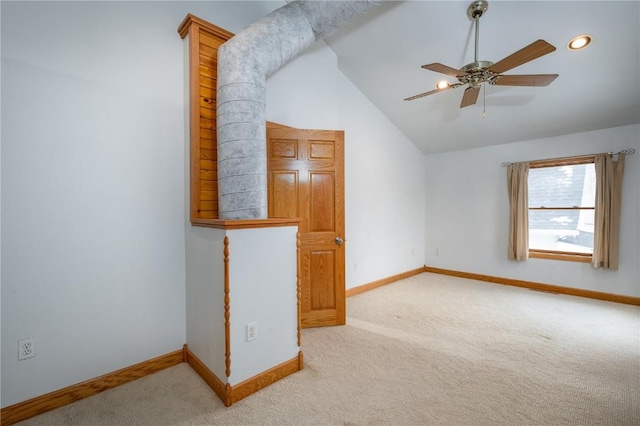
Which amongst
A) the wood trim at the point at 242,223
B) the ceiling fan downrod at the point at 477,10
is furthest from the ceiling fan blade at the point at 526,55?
the wood trim at the point at 242,223

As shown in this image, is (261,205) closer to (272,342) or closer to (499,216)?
(272,342)

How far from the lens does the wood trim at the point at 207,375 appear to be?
1825 millimetres

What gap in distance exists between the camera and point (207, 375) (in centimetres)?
200

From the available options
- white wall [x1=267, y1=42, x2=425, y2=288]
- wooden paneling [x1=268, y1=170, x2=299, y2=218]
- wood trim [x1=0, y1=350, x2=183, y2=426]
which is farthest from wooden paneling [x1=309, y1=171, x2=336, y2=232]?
wood trim [x1=0, y1=350, x2=183, y2=426]

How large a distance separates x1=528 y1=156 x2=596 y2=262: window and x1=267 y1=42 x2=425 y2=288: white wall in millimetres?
1833

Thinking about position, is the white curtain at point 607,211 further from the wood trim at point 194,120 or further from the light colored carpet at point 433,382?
the wood trim at point 194,120

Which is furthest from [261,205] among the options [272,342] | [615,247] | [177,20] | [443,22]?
[615,247]

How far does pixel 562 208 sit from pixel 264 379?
4.91 meters

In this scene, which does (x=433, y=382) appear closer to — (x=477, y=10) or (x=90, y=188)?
(x=90, y=188)

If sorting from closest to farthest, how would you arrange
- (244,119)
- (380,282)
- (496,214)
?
1. (244,119)
2. (380,282)
3. (496,214)

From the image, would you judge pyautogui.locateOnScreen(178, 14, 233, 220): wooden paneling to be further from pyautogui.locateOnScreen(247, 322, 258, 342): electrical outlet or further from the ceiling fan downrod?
the ceiling fan downrod

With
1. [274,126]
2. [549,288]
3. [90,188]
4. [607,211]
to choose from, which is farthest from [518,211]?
[90,188]

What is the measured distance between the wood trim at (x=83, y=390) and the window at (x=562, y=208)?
5.25m

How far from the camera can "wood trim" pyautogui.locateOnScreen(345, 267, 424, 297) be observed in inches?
159
